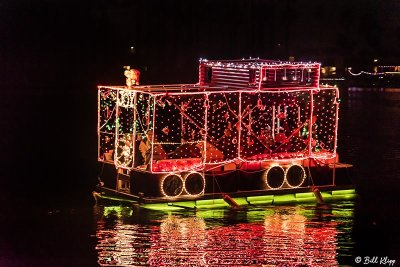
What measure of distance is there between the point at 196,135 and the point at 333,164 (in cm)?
401

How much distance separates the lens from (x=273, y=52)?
4786 inches

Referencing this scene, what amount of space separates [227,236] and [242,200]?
298 cm

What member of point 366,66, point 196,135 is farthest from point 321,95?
point 366,66

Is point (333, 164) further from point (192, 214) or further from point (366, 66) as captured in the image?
point (366, 66)

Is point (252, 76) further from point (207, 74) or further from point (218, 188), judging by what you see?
point (218, 188)

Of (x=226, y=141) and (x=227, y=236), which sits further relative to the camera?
(x=226, y=141)

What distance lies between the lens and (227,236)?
23.8 m

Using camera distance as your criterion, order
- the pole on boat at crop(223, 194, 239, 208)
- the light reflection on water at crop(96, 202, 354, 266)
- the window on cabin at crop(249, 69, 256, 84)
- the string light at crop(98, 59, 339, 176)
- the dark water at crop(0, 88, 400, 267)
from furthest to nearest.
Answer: the window on cabin at crop(249, 69, 256, 84), the pole on boat at crop(223, 194, 239, 208), the string light at crop(98, 59, 339, 176), the dark water at crop(0, 88, 400, 267), the light reflection on water at crop(96, 202, 354, 266)

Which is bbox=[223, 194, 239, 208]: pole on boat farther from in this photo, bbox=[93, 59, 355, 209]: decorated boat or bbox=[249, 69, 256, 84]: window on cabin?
bbox=[249, 69, 256, 84]: window on cabin

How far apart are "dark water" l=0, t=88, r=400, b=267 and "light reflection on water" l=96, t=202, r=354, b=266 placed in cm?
2

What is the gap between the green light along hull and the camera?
2572 centimetres

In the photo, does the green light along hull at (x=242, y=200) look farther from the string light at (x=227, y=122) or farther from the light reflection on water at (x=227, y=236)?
the string light at (x=227, y=122)

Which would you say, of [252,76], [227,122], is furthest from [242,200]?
[252,76]

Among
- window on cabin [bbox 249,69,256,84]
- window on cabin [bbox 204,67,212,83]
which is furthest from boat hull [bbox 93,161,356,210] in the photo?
window on cabin [bbox 204,67,212,83]
